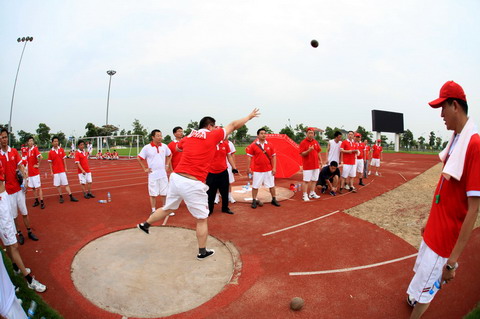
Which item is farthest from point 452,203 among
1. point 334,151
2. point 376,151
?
point 376,151

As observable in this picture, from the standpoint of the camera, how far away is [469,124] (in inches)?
82.6

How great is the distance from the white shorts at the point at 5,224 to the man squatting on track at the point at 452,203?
16.4ft

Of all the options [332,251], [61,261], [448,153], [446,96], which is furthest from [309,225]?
[61,261]

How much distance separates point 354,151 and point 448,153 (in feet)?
23.0

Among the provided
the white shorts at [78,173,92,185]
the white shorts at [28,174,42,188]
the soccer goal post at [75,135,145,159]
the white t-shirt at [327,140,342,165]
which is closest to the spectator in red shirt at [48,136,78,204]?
the white shorts at [78,173,92,185]

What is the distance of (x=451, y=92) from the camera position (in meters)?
2.13

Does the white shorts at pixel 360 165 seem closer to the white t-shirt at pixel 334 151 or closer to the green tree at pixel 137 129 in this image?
the white t-shirt at pixel 334 151

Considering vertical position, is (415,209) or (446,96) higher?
(446,96)

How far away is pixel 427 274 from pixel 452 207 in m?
0.67

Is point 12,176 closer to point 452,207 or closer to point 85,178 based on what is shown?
point 85,178

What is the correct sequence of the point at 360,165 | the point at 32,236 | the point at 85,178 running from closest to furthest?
1. the point at 32,236
2. the point at 85,178
3. the point at 360,165

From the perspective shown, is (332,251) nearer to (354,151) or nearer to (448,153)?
(448,153)

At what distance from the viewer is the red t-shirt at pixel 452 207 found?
1967mm

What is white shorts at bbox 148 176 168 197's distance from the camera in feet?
22.0
